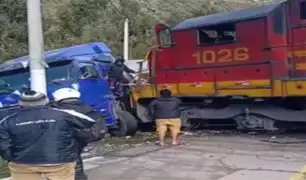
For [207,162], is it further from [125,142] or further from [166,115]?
[125,142]

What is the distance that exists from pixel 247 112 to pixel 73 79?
4467mm

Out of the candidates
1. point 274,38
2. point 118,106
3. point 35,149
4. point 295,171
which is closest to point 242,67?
point 274,38

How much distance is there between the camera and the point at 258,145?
13.8m

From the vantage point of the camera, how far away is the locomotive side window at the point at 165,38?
1708cm

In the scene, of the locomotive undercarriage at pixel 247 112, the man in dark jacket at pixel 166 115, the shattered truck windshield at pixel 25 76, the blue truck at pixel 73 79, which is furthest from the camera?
the locomotive undercarriage at pixel 247 112

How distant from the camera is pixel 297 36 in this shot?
14617 mm

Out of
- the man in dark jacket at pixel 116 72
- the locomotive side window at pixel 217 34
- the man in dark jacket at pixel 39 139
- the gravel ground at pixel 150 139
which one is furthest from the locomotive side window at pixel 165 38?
the man in dark jacket at pixel 39 139

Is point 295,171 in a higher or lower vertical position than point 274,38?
lower

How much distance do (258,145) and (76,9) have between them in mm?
17584

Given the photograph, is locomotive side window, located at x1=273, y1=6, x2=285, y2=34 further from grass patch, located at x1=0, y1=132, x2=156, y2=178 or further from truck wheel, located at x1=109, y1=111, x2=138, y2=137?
truck wheel, located at x1=109, y1=111, x2=138, y2=137

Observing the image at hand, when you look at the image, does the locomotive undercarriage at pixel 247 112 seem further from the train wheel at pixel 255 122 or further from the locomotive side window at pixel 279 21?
the locomotive side window at pixel 279 21

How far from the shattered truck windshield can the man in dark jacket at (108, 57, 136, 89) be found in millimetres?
1589

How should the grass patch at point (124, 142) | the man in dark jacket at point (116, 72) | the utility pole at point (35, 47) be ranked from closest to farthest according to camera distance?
the utility pole at point (35, 47) → the grass patch at point (124, 142) → the man in dark jacket at point (116, 72)

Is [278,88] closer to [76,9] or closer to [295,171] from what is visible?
[295,171]
